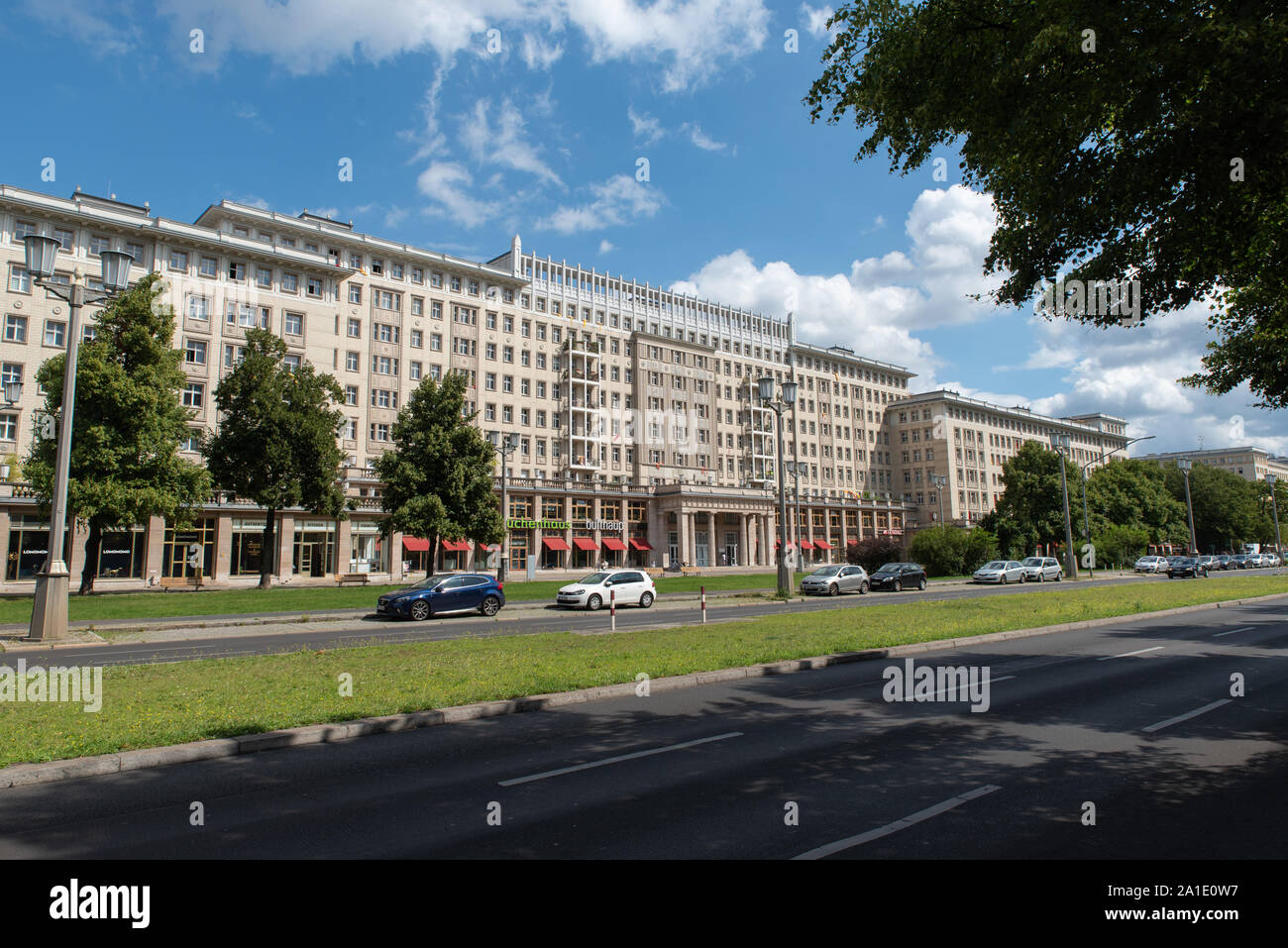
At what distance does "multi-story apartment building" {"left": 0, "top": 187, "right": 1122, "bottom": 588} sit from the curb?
33.1m

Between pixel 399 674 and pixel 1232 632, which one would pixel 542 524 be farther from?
pixel 399 674

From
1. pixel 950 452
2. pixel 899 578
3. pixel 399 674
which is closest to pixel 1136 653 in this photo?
pixel 399 674

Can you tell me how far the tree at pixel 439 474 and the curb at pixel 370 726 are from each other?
Answer: 2803 centimetres

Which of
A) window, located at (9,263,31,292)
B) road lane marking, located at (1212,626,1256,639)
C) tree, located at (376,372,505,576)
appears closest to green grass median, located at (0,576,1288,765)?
road lane marking, located at (1212,626,1256,639)

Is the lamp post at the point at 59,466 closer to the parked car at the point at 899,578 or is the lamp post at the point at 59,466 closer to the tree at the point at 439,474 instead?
the tree at the point at 439,474

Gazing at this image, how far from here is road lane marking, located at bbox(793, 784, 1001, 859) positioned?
470cm

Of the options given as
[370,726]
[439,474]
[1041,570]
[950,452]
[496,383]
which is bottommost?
[370,726]

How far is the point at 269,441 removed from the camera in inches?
1512

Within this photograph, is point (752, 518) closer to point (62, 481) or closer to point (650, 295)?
point (650, 295)

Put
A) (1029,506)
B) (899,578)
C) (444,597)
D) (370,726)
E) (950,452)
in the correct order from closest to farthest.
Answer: (370,726), (444,597), (899,578), (1029,506), (950,452)

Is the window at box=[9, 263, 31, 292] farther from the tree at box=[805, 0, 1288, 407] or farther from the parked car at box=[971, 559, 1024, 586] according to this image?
the parked car at box=[971, 559, 1024, 586]

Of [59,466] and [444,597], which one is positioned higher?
[59,466]

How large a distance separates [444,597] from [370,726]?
723 inches
